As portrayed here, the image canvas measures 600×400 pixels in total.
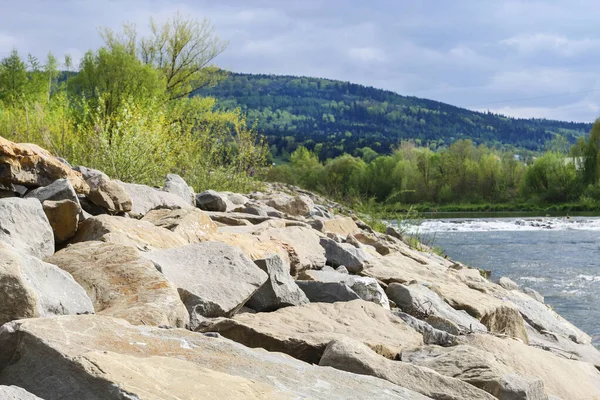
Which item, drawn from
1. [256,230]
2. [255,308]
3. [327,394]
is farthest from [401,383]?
[256,230]

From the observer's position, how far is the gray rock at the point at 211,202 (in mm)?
8438

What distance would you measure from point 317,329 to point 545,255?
15.7 meters

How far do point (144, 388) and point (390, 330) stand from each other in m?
2.30

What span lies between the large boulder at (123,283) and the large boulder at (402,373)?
799mm

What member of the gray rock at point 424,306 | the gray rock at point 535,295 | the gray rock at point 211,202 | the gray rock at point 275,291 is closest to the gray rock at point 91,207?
the gray rock at point 275,291

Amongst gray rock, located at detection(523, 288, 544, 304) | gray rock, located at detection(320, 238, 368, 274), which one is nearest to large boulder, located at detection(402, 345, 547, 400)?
gray rock, located at detection(320, 238, 368, 274)

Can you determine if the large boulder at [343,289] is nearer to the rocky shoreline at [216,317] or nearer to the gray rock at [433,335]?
the rocky shoreline at [216,317]

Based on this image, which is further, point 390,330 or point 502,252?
point 502,252

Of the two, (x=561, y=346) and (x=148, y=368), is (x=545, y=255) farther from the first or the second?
(x=148, y=368)

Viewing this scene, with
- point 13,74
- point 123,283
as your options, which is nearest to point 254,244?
point 123,283

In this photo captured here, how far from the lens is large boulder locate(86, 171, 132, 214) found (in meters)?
5.75

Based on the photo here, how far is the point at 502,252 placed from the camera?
18.8m

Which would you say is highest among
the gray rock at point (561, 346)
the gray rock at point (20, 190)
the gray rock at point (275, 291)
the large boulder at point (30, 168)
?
the large boulder at point (30, 168)

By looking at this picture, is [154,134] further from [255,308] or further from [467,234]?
[467,234]
